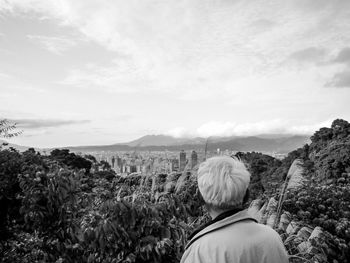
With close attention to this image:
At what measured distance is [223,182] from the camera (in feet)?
7.06

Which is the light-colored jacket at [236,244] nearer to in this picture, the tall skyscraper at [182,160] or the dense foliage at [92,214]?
the dense foliage at [92,214]

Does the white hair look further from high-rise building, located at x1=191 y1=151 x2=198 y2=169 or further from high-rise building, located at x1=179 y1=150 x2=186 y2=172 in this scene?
high-rise building, located at x1=179 y1=150 x2=186 y2=172

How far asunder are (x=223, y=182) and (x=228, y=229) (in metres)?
0.24

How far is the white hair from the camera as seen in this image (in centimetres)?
214

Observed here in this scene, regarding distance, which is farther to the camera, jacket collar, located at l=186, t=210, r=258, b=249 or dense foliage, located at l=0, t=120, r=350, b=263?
dense foliage, located at l=0, t=120, r=350, b=263

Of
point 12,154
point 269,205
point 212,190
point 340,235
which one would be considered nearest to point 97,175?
point 12,154

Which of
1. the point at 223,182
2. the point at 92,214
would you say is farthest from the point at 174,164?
the point at 223,182

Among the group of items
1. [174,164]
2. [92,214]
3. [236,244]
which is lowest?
[92,214]

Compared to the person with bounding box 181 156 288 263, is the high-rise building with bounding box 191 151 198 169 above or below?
above

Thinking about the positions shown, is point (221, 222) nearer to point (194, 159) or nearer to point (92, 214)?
point (92, 214)

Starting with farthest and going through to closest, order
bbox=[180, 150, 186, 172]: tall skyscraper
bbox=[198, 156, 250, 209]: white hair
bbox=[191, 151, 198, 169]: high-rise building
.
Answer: bbox=[180, 150, 186, 172]: tall skyscraper
bbox=[191, 151, 198, 169]: high-rise building
bbox=[198, 156, 250, 209]: white hair

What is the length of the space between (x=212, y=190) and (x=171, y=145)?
5225 mm

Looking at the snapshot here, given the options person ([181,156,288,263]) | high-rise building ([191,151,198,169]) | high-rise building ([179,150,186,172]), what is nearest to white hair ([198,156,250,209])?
person ([181,156,288,263])

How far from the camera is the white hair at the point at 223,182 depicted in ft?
7.02
